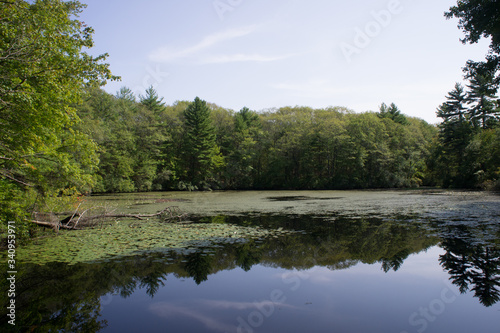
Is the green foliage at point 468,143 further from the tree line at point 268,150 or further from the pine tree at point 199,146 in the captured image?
the pine tree at point 199,146

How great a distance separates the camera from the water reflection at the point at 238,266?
5248 millimetres

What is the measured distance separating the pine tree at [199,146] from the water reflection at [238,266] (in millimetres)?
41817

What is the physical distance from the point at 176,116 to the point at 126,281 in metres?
53.8

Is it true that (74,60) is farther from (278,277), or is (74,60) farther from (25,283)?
(278,277)

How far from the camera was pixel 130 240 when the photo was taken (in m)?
10.3

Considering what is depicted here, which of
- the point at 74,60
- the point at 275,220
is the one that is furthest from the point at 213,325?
the point at 275,220

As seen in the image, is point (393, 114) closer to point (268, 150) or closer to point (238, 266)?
point (268, 150)

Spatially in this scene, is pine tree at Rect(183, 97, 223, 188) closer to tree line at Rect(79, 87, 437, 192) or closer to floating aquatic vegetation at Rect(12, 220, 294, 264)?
tree line at Rect(79, 87, 437, 192)

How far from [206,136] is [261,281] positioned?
47535 mm

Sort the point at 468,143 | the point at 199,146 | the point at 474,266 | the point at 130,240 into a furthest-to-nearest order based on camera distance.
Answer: the point at 199,146 → the point at 468,143 → the point at 130,240 → the point at 474,266

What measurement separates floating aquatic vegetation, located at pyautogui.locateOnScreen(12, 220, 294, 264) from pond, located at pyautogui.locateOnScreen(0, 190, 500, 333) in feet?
0.18
